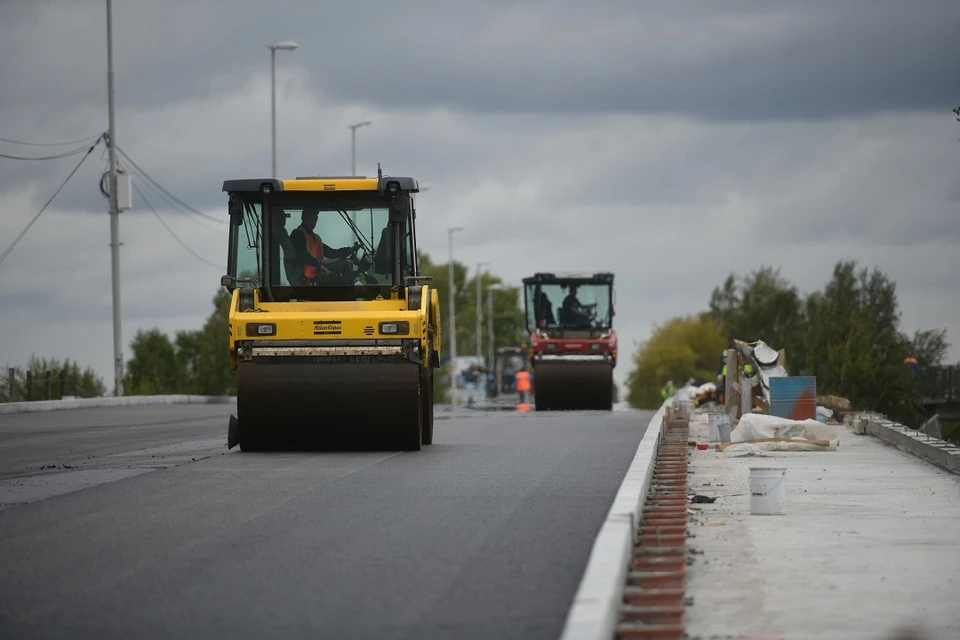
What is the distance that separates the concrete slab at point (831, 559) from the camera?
7.89m

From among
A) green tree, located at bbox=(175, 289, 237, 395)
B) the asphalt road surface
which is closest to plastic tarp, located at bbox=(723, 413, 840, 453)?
the asphalt road surface

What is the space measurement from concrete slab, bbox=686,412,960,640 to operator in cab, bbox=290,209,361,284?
5.10 meters

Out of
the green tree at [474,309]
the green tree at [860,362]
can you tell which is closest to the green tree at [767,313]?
the green tree at [474,309]

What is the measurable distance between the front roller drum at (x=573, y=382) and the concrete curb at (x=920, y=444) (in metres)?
16.2

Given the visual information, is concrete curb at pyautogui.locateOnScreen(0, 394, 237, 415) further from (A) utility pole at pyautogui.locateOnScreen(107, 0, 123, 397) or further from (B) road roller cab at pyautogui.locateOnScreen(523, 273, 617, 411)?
(B) road roller cab at pyautogui.locateOnScreen(523, 273, 617, 411)

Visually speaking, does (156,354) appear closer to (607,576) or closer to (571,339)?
(571,339)

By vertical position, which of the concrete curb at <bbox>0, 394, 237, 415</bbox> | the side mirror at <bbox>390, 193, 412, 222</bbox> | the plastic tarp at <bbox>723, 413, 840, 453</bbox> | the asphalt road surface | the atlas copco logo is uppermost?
the side mirror at <bbox>390, 193, 412, 222</bbox>

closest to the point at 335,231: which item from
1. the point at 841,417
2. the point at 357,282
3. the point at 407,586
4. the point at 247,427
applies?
the point at 357,282

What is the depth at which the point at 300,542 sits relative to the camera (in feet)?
32.4

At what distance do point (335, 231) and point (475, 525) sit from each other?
29.0 feet

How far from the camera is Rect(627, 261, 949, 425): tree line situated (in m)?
52.8

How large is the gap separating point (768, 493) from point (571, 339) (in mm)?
28825

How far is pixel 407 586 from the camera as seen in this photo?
8.25 metres

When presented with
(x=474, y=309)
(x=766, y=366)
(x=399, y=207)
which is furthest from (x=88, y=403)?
(x=474, y=309)
